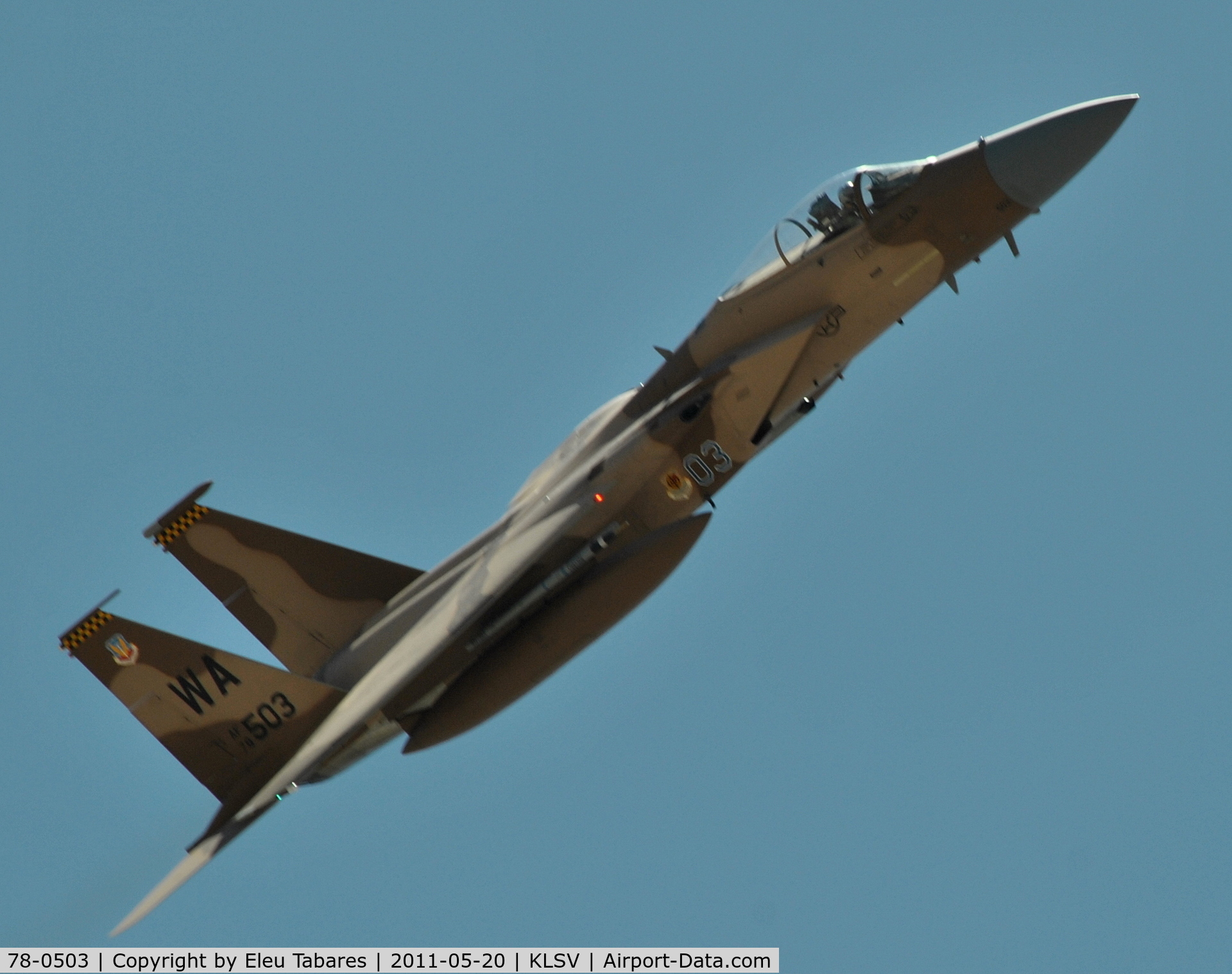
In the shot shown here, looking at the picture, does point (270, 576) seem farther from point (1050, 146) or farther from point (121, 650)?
point (1050, 146)

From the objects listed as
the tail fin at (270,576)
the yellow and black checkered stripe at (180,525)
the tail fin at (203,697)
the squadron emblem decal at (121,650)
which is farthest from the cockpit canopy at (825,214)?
the squadron emblem decal at (121,650)

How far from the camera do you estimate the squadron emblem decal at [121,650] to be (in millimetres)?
17281

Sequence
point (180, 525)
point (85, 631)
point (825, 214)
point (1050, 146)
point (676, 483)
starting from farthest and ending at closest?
point (180, 525)
point (85, 631)
point (676, 483)
point (825, 214)
point (1050, 146)

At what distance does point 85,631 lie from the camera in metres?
17.2

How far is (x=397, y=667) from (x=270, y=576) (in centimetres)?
308

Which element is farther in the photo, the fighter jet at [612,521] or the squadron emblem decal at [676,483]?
the squadron emblem decal at [676,483]

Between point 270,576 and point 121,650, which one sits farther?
point 270,576

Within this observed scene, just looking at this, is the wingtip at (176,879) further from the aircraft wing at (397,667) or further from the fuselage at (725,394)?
the fuselage at (725,394)

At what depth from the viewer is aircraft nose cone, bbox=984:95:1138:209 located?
50.7ft

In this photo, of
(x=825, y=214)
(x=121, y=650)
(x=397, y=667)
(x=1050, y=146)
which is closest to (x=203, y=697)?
(x=121, y=650)

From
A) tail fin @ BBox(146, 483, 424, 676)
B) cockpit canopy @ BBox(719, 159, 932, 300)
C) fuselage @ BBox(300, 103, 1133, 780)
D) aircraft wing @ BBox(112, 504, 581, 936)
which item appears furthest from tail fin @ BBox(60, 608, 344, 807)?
cockpit canopy @ BBox(719, 159, 932, 300)

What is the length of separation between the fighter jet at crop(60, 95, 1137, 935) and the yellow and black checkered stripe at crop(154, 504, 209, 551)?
5.30ft

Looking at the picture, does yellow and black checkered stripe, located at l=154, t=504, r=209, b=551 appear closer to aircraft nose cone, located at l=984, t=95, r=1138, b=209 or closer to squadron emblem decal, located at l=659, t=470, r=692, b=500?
squadron emblem decal, located at l=659, t=470, r=692, b=500

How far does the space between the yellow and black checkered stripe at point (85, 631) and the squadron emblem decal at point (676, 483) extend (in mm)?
6548
